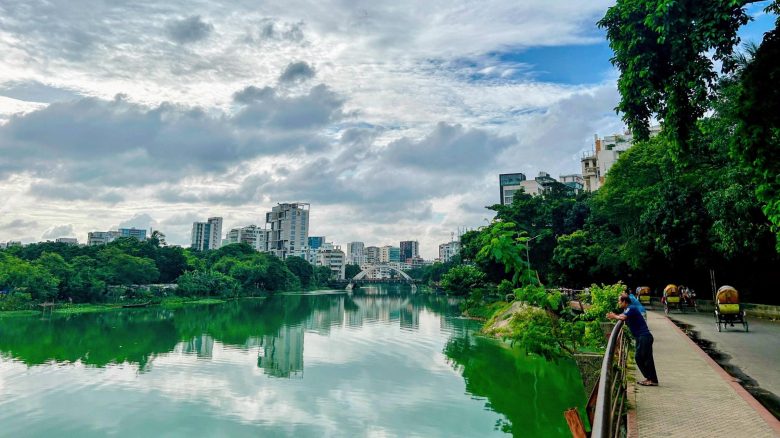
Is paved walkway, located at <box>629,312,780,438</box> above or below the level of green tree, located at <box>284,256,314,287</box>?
below

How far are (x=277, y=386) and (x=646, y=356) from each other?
37.4ft

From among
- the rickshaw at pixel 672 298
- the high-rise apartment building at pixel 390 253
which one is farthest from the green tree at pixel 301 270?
the high-rise apartment building at pixel 390 253

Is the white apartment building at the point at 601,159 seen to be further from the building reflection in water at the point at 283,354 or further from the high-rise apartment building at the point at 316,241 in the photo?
the high-rise apartment building at the point at 316,241

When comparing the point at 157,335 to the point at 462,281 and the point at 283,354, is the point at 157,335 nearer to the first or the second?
the point at 283,354

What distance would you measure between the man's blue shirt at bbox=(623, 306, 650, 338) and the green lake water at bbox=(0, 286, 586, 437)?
1916 millimetres

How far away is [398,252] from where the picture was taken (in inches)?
7475

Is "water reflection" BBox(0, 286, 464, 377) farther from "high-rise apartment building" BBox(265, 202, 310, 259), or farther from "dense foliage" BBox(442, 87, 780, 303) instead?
"high-rise apartment building" BBox(265, 202, 310, 259)

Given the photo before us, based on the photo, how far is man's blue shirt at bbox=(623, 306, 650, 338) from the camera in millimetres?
5688

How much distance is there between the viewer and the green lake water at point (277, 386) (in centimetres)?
1064

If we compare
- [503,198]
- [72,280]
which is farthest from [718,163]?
[503,198]

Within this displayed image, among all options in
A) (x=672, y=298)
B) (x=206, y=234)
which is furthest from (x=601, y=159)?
(x=206, y=234)

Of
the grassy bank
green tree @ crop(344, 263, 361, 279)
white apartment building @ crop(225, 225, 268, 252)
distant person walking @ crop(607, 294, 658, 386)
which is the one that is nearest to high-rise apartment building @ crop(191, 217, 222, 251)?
white apartment building @ crop(225, 225, 268, 252)

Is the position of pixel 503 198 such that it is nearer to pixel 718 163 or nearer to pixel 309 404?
pixel 718 163

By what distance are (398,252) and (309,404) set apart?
583 feet
